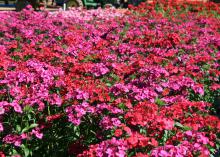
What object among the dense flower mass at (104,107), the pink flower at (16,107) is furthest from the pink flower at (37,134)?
the pink flower at (16,107)

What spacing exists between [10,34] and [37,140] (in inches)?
168

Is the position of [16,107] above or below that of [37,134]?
above

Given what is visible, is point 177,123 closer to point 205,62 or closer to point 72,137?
point 72,137

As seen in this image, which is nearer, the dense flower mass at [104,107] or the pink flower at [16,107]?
the dense flower mass at [104,107]

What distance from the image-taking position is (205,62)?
5961mm

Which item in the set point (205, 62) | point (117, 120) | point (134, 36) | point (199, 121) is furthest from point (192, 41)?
point (117, 120)

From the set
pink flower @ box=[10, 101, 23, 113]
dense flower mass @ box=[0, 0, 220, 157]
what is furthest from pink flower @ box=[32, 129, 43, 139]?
pink flower @ box=[10, 101, 23, 113]

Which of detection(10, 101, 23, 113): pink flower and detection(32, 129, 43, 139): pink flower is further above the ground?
detection(10, 101, 23, 113): pink flower

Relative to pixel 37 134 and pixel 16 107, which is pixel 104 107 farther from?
pixel 16 107

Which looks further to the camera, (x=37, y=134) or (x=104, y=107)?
(x=104, y=107)

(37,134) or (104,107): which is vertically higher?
(104,107)

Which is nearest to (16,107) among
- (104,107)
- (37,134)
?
(37,134)

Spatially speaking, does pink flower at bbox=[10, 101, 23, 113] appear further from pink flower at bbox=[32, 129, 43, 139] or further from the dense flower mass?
pink flower at bbox=[32, 129, 43, 139]

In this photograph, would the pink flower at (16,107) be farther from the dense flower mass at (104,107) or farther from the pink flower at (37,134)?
A: the pink flower at (37,134)
